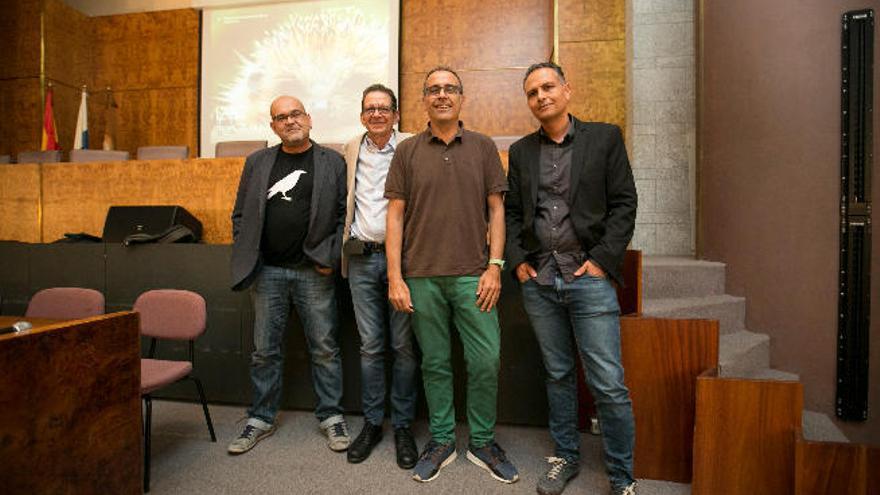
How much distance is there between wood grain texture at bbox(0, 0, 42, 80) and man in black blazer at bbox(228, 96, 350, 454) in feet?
17.2

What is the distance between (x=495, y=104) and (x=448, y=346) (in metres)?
3.71

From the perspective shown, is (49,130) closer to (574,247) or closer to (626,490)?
(574,247)

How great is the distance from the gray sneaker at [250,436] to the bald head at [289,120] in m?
1.33

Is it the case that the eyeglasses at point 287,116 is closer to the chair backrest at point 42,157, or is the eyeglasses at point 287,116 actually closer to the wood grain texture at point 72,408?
the wood grain texture at point 72,408

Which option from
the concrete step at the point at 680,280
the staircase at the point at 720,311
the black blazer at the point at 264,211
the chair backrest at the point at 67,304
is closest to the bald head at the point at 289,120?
the black blazer at the point at 264,211

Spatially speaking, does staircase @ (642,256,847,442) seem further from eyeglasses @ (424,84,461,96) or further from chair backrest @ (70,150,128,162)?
chair backrest @ (70,150,128,162)

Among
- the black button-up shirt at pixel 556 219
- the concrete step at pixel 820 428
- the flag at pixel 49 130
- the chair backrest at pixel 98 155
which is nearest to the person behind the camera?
the black button-up shirt at pixel 556 219

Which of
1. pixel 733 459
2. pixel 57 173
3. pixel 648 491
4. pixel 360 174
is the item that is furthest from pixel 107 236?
pixel 733 459

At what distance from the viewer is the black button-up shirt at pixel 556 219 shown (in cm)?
170

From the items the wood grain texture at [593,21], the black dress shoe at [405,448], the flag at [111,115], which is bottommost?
the black dress shoe at [405,448]

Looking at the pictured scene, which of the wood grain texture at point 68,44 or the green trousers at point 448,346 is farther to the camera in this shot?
the wood grain texture at point 68,44

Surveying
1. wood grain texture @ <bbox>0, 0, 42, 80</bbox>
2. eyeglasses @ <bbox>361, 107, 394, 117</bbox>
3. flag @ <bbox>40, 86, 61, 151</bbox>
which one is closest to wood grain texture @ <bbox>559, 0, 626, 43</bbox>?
eyeglasses @ <bbox>361, 107, 394, 117</bbox>

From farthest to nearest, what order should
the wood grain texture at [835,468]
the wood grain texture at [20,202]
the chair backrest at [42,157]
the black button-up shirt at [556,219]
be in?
the chair backrest at [42,157] → the wood grain texture at [20,202] → the black button-up shirt at [556,219] → the wood grain texture at [835,468]

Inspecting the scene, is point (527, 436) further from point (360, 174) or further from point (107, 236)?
point (107, 236)
